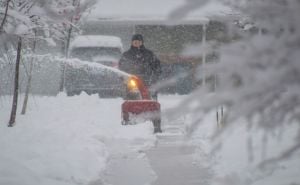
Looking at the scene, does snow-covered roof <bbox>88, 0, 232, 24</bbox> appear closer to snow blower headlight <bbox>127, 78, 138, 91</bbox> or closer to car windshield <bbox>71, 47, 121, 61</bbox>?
car windshield <bbox>71, 47, 121, 61</bbox>

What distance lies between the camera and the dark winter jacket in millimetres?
10375

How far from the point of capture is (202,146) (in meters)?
7.73

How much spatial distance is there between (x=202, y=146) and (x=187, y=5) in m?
5.40

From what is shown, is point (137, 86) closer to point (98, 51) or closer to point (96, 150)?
A: point (96, 150)

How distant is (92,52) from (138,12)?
603 centimetres

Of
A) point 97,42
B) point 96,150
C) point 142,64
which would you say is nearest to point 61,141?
point 96,150

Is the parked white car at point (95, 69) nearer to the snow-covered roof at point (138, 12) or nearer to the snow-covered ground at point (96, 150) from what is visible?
the snow-covered ground at point (96, 150)

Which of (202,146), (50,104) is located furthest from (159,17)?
(202,146)

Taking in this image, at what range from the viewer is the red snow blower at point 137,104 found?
8.93m

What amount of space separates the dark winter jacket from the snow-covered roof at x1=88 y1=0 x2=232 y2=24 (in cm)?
818

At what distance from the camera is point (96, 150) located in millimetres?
7180

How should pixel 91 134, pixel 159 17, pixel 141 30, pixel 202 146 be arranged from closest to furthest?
pixel 202 146 → pixel 91 134 → pixel 159 17 → pixel 141 30

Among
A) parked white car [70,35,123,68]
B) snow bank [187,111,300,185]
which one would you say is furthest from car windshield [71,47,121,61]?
snow bank [187,111,300,185]

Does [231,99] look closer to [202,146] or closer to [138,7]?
[202,146]
